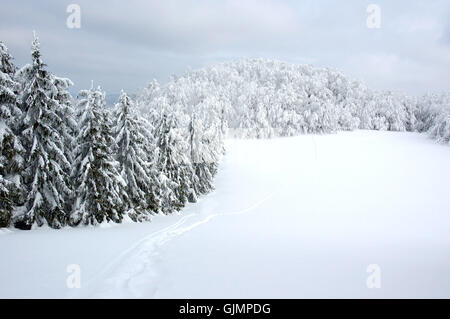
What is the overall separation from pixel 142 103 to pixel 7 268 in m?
111

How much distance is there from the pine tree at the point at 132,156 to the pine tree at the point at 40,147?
4.61 metres

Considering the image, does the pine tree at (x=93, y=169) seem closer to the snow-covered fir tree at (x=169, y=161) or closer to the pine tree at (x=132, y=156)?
the pine tree at (x=132, y=156)

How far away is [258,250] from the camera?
13453 mm

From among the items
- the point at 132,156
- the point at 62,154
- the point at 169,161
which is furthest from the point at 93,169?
the point at 169,161

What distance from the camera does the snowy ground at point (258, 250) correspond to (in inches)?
343

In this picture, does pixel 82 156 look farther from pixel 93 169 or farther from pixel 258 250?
pixel 258 250

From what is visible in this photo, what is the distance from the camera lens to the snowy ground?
343 inches

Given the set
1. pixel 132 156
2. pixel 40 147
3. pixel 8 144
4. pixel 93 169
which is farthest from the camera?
pixel 132 156

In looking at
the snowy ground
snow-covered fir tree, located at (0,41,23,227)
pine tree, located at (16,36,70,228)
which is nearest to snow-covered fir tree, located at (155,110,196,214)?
the snowy ground

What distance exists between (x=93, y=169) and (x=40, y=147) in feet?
9.68

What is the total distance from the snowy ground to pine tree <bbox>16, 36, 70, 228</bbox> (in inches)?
60.0

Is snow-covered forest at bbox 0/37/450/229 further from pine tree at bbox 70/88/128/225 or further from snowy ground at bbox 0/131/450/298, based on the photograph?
snowy ground at bbox 0/131/450/298

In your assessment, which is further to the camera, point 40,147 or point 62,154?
point 62,154
